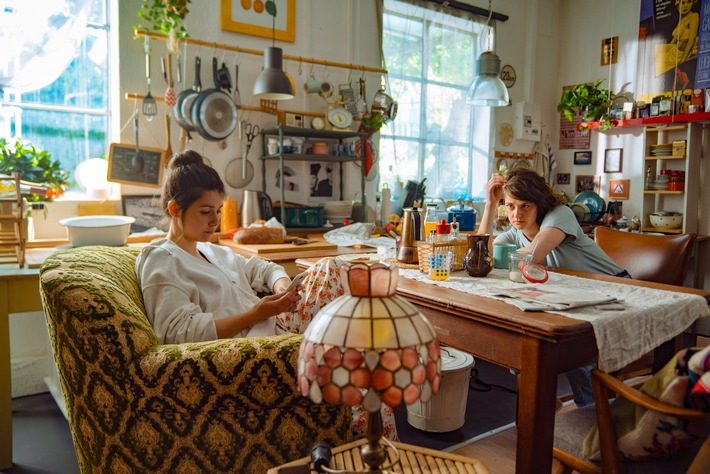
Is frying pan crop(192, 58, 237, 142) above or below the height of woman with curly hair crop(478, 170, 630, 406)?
above

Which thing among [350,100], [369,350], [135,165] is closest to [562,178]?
[350,100]

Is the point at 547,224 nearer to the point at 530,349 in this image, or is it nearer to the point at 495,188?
the point at 495,188

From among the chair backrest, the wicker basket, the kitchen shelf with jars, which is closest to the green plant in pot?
the wicker basket

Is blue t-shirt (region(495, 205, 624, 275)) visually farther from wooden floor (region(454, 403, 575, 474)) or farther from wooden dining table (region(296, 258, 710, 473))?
wooden dining table (region(296, 258, 710, 473))

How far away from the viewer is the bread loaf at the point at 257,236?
11.1ft

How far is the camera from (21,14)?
124 inches

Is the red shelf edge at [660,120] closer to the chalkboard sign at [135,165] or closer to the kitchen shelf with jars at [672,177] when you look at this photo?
the kitchen shelf with jars at [672,177]

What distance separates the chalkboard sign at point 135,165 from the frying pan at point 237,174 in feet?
1.63

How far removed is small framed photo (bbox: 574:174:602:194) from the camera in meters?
5.91

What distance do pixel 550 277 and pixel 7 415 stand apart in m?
2.31

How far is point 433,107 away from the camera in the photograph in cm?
538

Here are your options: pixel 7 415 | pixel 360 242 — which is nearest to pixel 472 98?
pixel 360 242

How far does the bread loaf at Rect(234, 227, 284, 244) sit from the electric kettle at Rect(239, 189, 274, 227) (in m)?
0.41

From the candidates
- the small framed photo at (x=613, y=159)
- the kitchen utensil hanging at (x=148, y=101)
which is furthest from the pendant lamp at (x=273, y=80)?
the small framed photo at (x=613, y=159)
